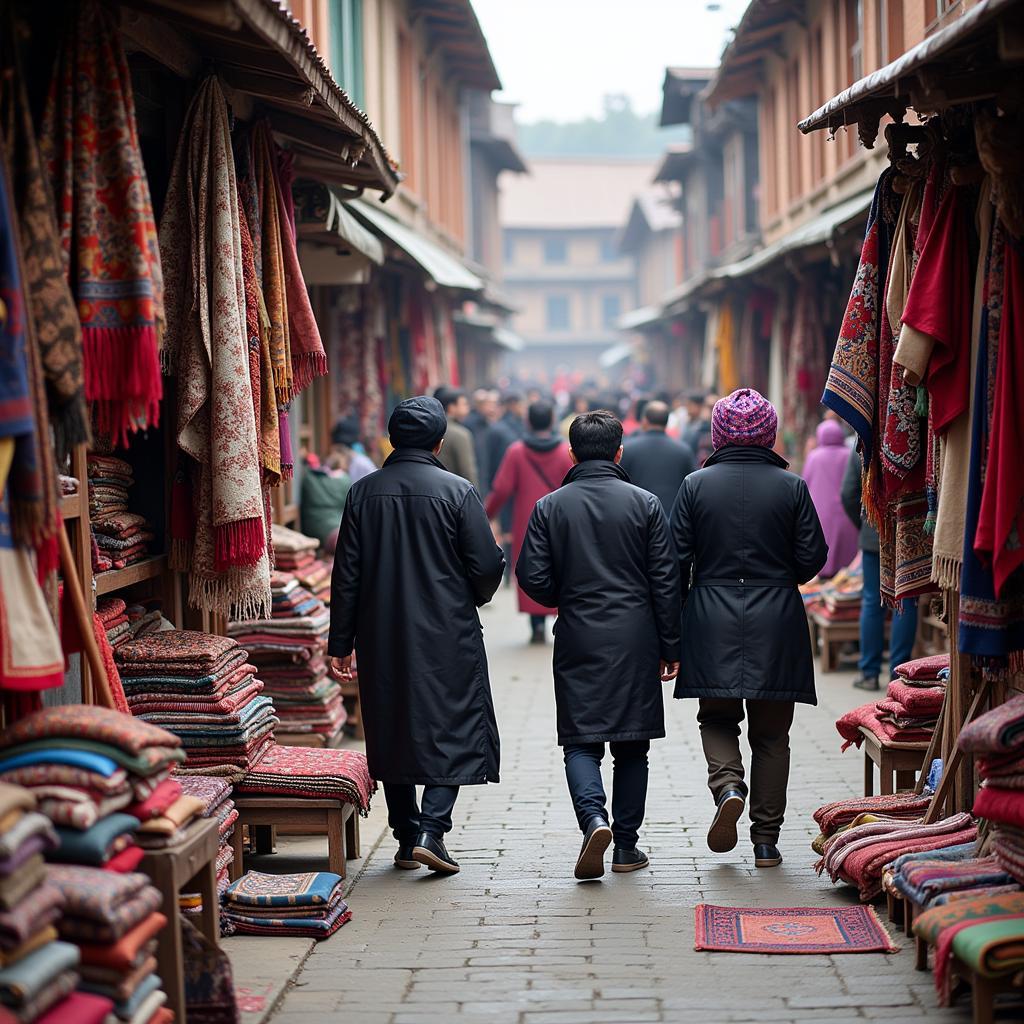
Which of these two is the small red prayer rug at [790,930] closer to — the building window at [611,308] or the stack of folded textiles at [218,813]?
the stack of folded textiles at [218,813]

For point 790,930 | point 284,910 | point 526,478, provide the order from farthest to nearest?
1. point 526,478
2. point 284,910
3. point 790,930

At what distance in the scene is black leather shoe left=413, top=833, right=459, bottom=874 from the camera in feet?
22.4

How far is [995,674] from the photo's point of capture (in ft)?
18.5

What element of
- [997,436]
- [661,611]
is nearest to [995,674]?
[997,436]

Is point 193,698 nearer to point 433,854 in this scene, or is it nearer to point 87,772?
point 433,854

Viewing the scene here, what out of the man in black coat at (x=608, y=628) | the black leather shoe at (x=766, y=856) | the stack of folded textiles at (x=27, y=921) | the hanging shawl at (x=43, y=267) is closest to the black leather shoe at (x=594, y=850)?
the man in black coat at (x=608, y=628)

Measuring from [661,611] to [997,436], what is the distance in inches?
83.5

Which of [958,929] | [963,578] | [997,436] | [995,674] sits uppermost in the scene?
[997,436]

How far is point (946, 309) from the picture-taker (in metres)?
5.77

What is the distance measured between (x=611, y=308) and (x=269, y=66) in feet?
217

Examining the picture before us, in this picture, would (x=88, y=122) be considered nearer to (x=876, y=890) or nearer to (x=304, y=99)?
(x=304, y=99)

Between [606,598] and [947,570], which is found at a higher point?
[947,570]

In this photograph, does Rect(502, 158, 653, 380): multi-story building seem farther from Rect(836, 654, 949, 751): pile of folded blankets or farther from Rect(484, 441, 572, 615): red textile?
Rect(836, 654, 949, 751): pile of folded blankets

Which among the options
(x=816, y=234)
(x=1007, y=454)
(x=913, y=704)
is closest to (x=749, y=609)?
(x=913, y=704)
